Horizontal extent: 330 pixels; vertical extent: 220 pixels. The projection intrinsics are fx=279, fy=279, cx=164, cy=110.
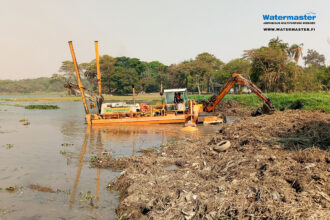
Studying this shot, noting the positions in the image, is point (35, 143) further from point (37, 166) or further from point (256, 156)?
point (256, 156)

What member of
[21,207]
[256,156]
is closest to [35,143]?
[21,207]

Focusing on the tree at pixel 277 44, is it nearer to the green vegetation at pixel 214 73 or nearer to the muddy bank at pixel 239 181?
the green vegetation at pixel 214 73

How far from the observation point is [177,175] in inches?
330

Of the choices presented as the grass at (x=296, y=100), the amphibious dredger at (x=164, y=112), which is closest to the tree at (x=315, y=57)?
the grass at (x=296, y=100)

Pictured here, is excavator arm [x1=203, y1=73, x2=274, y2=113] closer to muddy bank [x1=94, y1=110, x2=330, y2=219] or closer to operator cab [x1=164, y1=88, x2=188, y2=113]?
operator cab [x1=164, y1=88, x2=188, y2=113]

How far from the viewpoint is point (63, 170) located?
10.8 meters

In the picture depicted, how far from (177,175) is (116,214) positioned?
2251mm

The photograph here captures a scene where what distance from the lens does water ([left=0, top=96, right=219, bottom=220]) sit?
7.29 m

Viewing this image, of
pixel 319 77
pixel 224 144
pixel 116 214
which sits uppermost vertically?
pixel 319 77

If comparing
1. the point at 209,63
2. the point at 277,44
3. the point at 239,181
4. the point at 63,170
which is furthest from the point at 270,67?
the point at 209,63

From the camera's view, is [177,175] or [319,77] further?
[319,77]

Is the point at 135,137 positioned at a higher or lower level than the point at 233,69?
lower

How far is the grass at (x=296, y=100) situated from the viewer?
2322 cm

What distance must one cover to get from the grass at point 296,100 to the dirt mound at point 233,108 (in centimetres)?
66
